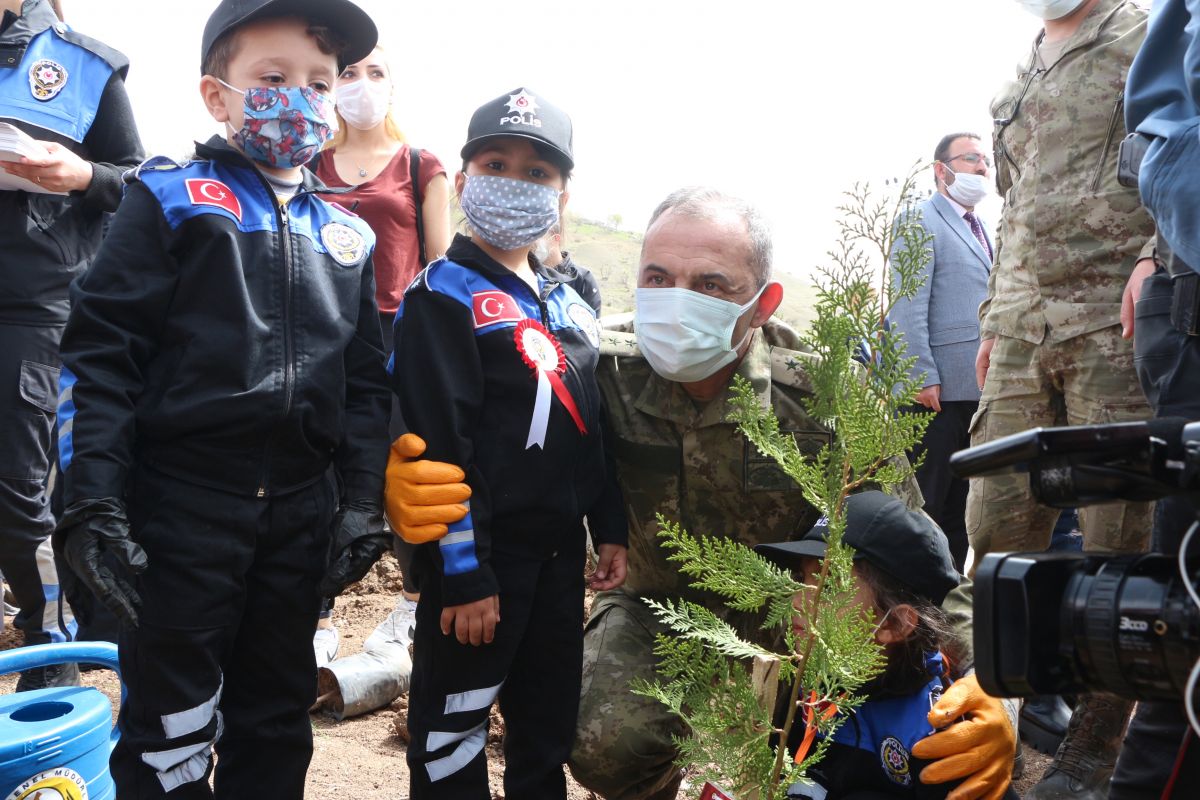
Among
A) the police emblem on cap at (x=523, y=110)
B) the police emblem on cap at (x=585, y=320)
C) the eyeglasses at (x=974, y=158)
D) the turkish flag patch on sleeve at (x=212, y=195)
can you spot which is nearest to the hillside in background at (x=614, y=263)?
the eyeglasses at (x=974, y=158)

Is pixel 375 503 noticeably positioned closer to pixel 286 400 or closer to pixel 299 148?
pixel 286 400

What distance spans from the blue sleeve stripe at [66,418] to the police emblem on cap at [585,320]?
4.13ft

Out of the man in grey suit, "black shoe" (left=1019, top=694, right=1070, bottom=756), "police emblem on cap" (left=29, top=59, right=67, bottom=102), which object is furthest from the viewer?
the man in grey suit

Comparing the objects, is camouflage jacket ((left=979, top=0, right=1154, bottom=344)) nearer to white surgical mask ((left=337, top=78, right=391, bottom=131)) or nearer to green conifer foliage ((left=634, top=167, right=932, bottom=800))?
green conifer foliage ((left=634, top=167, right=932, bottom=800))

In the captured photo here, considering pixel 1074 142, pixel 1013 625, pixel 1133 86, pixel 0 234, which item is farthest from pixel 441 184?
pixel 1013 625

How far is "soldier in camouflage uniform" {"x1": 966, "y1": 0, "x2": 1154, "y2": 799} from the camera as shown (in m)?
3.11

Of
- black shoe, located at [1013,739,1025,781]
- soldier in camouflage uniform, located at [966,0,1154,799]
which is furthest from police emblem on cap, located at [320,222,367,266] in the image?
black shoe, located at [1013,739,1025,781]

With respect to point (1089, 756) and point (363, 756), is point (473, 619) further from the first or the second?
point (1089, 756)

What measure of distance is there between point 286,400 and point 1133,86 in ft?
6.70

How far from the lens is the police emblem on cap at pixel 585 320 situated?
2.89 m

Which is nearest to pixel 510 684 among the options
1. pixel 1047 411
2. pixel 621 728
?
pixel 621 728

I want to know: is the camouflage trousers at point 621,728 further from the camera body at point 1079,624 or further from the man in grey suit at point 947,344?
the man in grey suit at point 947,344

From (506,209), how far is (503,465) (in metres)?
0.70

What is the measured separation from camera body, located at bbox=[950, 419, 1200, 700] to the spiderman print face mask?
1791 mm
